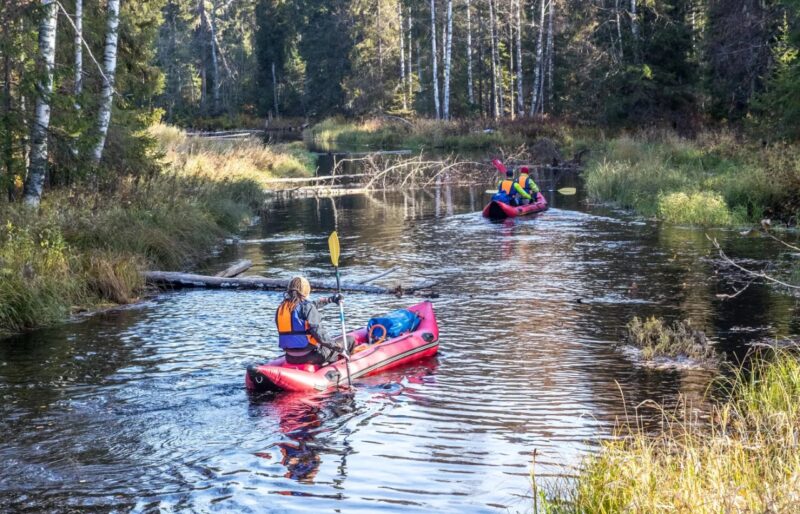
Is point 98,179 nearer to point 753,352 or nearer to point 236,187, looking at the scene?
point 236,187

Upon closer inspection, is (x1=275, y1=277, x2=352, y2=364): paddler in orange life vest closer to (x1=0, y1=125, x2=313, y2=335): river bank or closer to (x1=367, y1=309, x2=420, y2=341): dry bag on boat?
(x1=367, y1=309, x2=420, y2=341): dry bag on boat

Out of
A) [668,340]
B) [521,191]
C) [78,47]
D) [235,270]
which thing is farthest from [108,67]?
[668,340]

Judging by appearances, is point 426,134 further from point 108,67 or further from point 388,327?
point 388,327

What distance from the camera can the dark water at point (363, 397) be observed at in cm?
691

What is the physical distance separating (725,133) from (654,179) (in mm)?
7101

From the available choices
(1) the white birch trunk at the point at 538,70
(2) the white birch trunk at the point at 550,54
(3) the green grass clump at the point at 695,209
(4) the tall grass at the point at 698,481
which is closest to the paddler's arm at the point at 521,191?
(3) the green grass clump at the point at 695,209

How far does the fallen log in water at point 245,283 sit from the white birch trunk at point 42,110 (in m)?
2.21

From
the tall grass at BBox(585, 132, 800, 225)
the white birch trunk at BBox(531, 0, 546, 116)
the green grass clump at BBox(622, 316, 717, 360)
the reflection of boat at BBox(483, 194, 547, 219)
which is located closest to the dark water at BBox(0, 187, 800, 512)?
the green grass clump at BBox(622, 316, 717, 360)

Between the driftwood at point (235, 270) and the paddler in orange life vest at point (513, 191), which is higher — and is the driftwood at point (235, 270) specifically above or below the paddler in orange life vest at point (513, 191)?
below

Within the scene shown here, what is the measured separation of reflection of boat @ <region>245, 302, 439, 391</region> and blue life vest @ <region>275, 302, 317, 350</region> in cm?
23

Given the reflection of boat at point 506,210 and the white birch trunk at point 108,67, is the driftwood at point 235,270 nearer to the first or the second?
the white birch trunk at point 108,67

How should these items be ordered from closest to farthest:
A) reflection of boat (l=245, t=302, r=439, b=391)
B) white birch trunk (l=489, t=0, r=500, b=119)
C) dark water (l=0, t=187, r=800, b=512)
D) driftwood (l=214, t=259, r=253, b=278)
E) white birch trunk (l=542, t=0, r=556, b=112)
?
1. dark water (l=0, t=187, r=800, b=512)
2. reflection of boat (l=245, t=302, r=439, b=391)
3. driftwood (l=214, t=259, r=253, b=278)
4. white birch trunk (l=542, t=0, r=556, b=112)
5. white birch trunk (l=489, t=0, r=500, b=119)

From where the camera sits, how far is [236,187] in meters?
24.6

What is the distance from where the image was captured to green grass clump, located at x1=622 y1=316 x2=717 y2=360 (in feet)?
33.1
